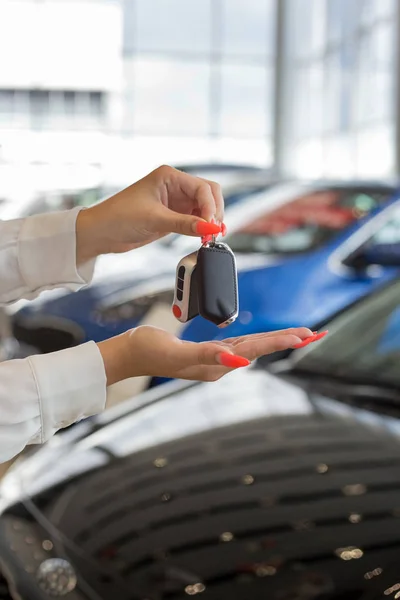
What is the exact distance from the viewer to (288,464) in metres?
1.66

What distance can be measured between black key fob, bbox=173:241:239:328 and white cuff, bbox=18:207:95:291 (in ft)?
0.95

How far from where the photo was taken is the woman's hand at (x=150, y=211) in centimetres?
115

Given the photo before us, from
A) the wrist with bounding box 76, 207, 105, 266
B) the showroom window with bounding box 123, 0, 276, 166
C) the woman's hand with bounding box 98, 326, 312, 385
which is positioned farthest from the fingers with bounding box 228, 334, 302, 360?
the showroom window with bounding box 123, 0, 276, 166

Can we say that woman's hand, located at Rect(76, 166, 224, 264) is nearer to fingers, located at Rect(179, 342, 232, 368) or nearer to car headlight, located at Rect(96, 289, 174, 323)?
fingers, located at Rect(179, 342, 232, 368)

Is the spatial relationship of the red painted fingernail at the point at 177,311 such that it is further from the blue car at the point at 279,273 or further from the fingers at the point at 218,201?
the blue car at the point at 279,273

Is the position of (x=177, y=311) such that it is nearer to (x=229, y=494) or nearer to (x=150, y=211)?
(x=150, y=211)

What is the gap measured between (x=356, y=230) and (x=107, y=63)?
1050 centimetres

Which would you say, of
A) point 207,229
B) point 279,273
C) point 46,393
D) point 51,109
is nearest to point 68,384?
point 46,393

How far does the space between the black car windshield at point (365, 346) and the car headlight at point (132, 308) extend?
2.83ft

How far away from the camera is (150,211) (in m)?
1.19

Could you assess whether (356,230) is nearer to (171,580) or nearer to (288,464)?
(288,464)

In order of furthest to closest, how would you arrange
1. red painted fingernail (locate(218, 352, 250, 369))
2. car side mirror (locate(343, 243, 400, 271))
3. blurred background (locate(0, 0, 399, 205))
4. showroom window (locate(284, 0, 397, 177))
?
blurred background (locate(0, 0, 399, 205))
showroom window (locate(284, 0, 397, 177))
car side mirror (locate(343, 243, 400, 271))
red painted fingernail (locate(218, 352, 250, 369))

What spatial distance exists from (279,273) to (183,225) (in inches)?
90.4

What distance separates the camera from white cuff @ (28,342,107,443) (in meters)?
0.99
